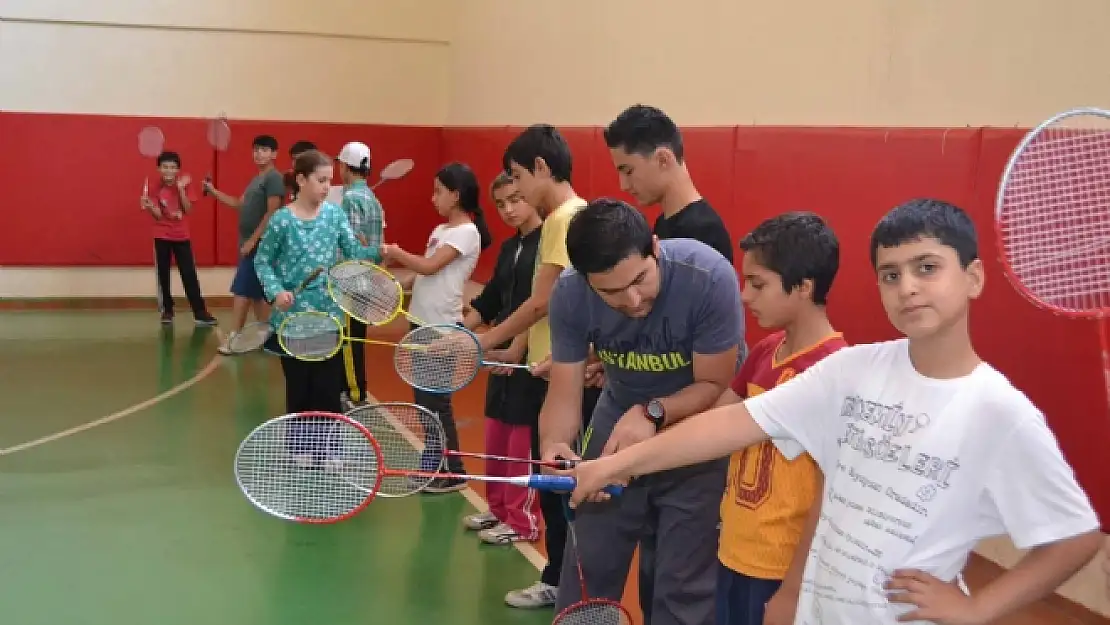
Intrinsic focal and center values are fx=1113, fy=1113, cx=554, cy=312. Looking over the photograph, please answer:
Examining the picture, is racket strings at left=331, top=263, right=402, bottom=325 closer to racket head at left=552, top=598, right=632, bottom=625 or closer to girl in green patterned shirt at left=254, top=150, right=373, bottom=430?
girl in green patterned shirt at left=254, top=150, right=373, bottom=430

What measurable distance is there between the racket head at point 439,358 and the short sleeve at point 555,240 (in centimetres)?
65

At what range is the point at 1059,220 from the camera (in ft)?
9.30

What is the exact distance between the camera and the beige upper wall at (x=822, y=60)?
5234 mm

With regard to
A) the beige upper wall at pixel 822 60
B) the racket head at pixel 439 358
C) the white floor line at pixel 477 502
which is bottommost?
→ the white floor line at pixel 477 502

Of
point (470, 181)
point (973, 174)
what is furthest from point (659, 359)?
point (470, 181)

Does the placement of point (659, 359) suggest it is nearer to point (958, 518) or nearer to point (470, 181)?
point (958, 518)

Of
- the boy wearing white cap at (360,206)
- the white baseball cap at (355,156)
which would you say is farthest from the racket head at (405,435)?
the white baseball cap at (355,156)

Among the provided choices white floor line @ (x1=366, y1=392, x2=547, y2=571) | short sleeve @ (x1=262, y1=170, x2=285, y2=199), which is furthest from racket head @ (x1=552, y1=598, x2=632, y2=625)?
short sleeve @ (x1=262, y1=170, x2=285, y2=199)

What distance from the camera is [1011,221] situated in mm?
2734

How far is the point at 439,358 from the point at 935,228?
3.52m

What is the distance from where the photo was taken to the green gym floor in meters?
5.23

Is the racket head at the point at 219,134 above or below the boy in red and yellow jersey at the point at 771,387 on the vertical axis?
above

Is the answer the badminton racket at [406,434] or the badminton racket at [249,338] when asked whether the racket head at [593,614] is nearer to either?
the badminton racket at [406,434]

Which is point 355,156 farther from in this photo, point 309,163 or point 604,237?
point 604,237
